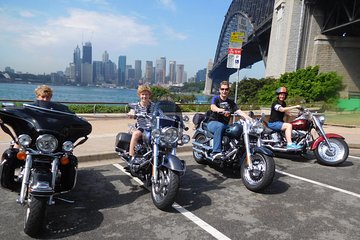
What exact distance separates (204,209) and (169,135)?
109 centimetres

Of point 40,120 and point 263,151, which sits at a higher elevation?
point 40,120

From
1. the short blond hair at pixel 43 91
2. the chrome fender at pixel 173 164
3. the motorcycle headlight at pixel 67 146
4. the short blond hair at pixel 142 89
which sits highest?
the short blond hair at pixel 142 89

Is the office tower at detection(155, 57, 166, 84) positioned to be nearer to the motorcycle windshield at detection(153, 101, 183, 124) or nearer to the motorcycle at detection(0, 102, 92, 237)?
the motorcycle windshield at detection(153, 101, 183, 124)

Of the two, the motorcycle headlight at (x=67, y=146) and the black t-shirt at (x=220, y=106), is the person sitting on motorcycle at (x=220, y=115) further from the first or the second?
the motorcycle headlight at (x=67, y=146)

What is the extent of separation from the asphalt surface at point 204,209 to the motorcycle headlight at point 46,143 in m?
0.87

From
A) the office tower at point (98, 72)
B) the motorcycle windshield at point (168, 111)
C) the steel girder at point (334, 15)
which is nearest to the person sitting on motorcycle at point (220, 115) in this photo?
the motorcycle windshield at point (168, 111)

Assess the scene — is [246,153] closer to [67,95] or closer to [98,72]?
[67,95]

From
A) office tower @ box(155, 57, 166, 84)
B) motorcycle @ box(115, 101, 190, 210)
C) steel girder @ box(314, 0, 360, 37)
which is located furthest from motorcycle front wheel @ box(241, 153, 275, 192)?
steel girder @ box(314, 0, 360, 37)

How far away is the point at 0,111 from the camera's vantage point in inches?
146

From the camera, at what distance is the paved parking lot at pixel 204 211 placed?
3.53m

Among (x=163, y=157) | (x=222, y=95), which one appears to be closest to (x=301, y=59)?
(x=222, y=95)

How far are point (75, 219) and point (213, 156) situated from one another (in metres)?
2.68

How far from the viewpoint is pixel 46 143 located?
137 inches

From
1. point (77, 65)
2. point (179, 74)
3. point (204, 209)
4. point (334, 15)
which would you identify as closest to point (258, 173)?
point (204, 209)
